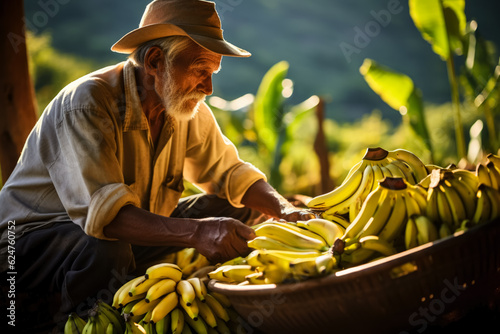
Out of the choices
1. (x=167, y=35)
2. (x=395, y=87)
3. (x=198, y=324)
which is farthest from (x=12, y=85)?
(x=395, y=87)


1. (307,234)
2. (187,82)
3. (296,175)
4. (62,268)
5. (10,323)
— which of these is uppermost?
(187,82)

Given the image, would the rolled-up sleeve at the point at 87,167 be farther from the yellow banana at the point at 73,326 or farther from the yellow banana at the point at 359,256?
the yellow banana at the point at 359,256

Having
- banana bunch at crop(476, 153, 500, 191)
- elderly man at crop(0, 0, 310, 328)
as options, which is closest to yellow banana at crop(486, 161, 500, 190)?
banana bunch at crop(476, 153, 500, 191)

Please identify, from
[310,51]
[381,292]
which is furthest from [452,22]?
[310,51]

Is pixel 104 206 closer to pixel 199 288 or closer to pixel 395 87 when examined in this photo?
pixel 199 288

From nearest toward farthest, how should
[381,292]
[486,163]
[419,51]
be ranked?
[381,292] → [486,163] → [419,51]

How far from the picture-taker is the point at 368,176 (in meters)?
1.87

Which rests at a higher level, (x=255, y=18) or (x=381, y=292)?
(x=255, y=18)

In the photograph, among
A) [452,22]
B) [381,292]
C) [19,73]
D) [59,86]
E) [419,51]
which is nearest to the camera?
[381,292]

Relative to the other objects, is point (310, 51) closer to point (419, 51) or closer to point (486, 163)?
point (419, 51)

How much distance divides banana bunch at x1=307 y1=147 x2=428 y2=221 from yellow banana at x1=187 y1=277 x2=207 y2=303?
1.77ft

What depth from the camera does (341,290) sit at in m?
1.46

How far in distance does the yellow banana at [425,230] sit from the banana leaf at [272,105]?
3484 millimetres

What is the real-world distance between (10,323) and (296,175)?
228 inches
